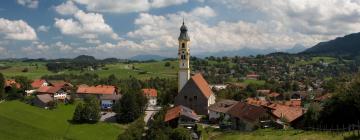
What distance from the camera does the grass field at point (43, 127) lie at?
57.3m

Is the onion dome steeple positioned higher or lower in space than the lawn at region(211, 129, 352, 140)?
higher

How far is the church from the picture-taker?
2918 inches

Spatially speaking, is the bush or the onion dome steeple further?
the bush

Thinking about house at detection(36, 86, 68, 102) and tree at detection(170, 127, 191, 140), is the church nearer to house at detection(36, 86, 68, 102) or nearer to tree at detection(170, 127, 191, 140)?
tree at detection(170, 127, 191, 140)

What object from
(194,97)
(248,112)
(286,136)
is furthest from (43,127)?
(286,136)

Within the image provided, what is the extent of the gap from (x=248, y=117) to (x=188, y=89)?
65.6 ft

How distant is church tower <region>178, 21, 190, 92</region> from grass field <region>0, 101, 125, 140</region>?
1430cm

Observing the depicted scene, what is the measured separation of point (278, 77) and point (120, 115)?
120 meters

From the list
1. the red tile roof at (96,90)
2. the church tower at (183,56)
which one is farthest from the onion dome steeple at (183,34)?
the red tile roof at (96,90)

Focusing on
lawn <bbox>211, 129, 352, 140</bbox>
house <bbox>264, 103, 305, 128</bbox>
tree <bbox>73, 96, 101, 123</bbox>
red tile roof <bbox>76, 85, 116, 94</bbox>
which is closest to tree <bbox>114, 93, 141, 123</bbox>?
tree <bbox>73, 96, 101, 123</bbox>

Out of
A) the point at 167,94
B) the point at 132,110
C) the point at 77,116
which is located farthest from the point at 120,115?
the point at 167,94

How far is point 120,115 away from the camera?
2985 inches

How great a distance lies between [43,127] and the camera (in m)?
64.0

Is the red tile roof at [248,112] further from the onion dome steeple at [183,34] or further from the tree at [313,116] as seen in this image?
the onion dome steeple at [183,34]
